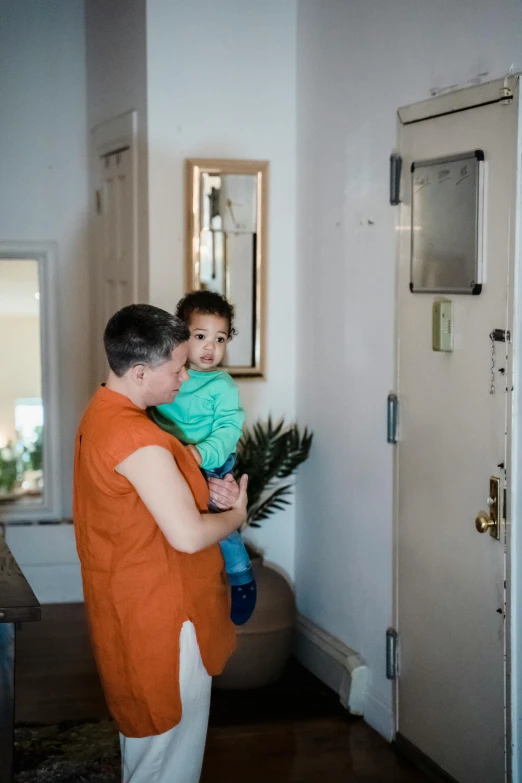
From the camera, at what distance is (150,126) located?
4559 mm

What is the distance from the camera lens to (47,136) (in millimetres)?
5555

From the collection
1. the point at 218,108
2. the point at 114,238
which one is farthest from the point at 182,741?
the point at 114,238

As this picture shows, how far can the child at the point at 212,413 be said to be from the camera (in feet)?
9.52

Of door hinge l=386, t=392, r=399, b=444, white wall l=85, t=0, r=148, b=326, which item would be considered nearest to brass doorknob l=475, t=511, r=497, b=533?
door hinge l=386, t=392, r=399, b=444

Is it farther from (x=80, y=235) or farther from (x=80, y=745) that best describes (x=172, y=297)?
(x=80, y=745)

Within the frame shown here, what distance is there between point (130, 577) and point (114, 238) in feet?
9.77

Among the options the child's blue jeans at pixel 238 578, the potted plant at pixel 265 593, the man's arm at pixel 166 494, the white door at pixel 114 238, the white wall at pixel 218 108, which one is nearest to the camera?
the man's arm at pixel 166 494

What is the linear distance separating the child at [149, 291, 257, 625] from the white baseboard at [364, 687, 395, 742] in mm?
1298

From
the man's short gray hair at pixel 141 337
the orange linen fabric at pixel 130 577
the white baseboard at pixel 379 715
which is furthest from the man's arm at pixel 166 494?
the white baseboard at pixel 379 715

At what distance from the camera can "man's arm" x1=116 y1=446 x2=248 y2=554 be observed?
7.77ft

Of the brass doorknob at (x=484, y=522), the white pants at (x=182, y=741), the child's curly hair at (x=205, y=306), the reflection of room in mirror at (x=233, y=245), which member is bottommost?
the white pants at (x=182, y=741)

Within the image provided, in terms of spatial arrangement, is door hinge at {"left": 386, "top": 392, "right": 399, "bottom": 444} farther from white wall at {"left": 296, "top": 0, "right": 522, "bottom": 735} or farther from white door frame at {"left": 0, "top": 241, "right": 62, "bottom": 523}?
white door frame at {"left": 0, "top": 241, "right": 62, "bottom": 523}

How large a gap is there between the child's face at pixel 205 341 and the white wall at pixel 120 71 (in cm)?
155

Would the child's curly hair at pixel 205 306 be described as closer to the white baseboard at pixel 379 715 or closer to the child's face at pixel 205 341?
the child's face at pixel 205 341
